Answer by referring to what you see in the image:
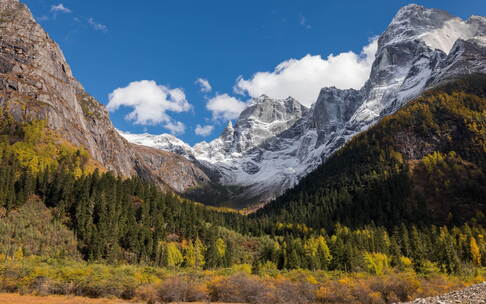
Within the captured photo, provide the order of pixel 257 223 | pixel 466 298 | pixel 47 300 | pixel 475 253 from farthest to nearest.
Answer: pixel 257 223 → pixel 475 253 → pixel 47 300 → pixel 466 298

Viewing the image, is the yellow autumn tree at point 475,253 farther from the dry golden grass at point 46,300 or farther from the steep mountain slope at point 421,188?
the dry golden grass at point 46,300

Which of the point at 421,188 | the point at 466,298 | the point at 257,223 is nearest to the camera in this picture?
the point at 466,298

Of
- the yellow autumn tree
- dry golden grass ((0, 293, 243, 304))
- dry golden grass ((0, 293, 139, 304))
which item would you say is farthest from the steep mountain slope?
dry golden grass ((0, 293, 139, 304))

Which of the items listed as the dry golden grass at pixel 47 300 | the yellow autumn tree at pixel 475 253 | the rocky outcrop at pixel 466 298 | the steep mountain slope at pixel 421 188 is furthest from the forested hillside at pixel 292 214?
the rocky outcrop at pixel 466 298

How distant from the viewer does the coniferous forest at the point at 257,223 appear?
82562mm

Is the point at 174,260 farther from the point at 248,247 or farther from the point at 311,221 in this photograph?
the point at 311,221

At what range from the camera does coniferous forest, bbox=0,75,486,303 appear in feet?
271

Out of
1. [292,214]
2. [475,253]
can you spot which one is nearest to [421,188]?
[475,253]

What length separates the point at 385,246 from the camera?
108938 millimetres

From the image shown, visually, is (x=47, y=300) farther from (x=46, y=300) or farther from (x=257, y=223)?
(x=257, y=223)

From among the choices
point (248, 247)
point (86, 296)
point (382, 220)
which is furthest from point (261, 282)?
point (382, 220)

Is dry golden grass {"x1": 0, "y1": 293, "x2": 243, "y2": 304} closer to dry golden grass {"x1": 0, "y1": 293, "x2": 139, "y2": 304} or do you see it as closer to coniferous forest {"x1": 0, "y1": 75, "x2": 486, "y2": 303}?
dry golden grass {"x1": 0, "y1": 293, "x2": 139, "y2": 304}

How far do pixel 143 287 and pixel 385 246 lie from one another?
8816 cm

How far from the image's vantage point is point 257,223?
541 ft
